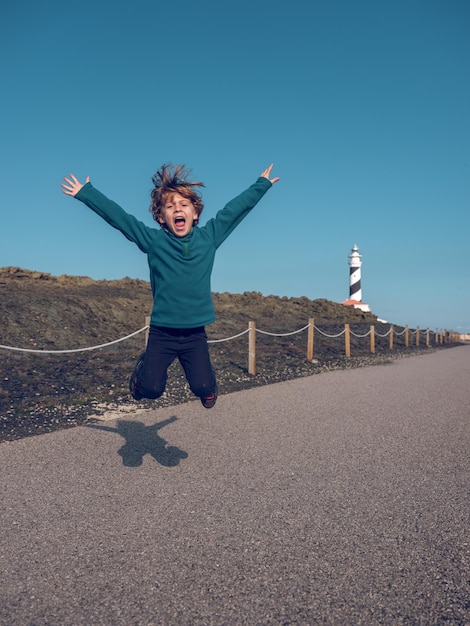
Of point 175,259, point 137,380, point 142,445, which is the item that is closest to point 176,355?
point 137,380

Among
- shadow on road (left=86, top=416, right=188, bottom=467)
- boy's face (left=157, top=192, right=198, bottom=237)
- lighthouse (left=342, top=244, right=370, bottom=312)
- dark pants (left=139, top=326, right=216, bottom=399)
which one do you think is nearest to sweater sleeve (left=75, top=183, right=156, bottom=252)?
boy's face (left=157, top=192, right=198, bottom=237)

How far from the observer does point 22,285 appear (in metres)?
23.7

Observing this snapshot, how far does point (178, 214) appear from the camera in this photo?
4.09m

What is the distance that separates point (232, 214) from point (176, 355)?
117 centimetres

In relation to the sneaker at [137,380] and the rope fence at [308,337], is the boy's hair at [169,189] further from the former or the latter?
the rope fence at [308,337]

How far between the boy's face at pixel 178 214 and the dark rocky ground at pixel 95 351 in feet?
11.5

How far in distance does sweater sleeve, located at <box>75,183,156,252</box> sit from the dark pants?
676 millimetres

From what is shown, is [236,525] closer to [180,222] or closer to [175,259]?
[175,259]

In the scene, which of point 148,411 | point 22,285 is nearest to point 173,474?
point 148,411

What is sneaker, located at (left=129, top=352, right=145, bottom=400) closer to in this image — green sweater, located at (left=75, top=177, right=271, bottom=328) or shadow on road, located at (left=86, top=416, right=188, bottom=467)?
green sweater, located at (left=75, top=177, right=271, bottom=328)

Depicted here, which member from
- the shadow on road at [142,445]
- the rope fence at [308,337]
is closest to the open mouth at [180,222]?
the shadow on road at [142,445]

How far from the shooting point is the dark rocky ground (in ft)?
27.3

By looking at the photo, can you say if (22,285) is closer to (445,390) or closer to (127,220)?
(445,390)

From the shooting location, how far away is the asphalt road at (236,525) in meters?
2.38
